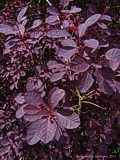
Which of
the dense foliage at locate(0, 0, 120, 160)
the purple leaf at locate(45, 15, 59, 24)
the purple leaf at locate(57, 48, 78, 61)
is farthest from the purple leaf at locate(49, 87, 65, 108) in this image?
the purple leaf at locate(45, 15, 59, 24)

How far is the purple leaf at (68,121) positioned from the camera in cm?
132

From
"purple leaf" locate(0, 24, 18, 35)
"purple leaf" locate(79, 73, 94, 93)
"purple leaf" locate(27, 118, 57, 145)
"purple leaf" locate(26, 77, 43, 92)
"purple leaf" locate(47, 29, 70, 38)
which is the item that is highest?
"purple leaf" locate(47, 29, 70, 38)

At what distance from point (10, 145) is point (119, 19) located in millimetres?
863

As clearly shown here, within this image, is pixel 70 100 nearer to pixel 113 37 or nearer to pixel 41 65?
pixel 41 65

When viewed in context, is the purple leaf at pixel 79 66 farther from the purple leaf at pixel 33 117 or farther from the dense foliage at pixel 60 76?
the purple leaf at pixel 33 117

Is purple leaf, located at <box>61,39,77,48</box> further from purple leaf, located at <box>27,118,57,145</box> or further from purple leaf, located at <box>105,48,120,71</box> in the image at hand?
purple leaf, located at <box>27,118,57,145</box>

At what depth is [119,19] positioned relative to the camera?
2055mm

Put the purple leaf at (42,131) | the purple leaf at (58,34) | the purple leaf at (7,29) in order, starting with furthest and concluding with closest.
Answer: the purple leaf at (7,29), the purple leaf at (58,34), the purple leaf at (42,131)

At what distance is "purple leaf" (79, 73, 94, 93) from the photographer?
136 centimetres

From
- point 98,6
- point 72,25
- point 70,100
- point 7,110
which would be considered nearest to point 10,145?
point 7,110

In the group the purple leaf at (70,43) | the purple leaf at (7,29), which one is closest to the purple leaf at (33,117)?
the purple leaf at (70,43)

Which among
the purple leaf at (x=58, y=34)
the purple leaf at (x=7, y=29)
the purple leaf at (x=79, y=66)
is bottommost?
the purple leaf at (x=79, y=66)

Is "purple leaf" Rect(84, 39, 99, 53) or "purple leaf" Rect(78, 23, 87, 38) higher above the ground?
"purple leaf" Rect(78, 23, 87, 38)

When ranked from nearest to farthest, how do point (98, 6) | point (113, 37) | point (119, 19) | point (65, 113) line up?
point (65, 113) < point (113, 37) < point (98, 6) < point (119, 19)
